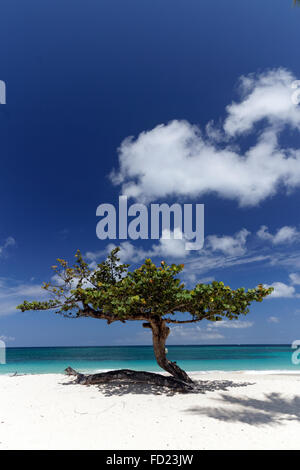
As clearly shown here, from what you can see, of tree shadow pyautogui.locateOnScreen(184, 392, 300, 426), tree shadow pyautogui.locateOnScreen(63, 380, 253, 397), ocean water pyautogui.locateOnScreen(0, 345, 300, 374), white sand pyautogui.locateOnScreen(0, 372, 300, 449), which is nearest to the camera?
white sand pyautogui.locateOnScreen(0, 372, 300, 449)

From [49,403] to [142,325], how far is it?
460 centimetres

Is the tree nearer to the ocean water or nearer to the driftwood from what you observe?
the driftwood

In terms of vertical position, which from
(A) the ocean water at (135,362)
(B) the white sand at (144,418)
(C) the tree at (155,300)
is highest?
(C) the tree at (155,300)

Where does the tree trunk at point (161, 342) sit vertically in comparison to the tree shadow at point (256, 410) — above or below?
above

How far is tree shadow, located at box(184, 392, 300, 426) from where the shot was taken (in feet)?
25.8

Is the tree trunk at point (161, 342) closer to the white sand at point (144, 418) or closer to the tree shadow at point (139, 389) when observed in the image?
the tree shadow at point (139, 389)

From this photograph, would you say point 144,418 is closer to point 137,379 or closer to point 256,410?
point 256,410

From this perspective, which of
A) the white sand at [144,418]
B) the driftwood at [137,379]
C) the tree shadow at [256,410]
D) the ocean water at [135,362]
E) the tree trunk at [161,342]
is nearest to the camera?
the white sand at [144,418]

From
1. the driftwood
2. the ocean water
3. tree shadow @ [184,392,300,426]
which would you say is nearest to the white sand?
tree shadow @ [184,392,300,426]

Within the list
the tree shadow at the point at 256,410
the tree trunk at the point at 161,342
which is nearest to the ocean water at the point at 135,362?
the tree trunk at the point at 161,342

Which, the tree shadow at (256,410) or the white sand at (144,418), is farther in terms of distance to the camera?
the tree shadow at (256,410)

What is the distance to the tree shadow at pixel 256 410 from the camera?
7850mm

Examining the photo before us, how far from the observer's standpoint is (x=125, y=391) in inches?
422
